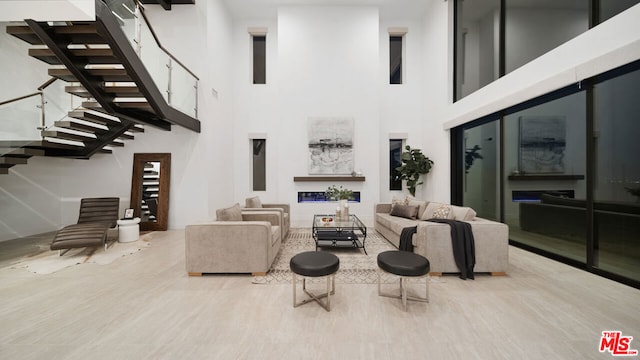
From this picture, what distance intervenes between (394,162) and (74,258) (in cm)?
763

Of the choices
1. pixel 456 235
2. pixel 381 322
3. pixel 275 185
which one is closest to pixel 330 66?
pixel 275 185

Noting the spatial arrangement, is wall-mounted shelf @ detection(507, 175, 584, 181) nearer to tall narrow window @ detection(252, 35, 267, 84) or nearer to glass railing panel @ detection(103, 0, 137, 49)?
tall narrow window @ detection(252, 35, 267, 84)

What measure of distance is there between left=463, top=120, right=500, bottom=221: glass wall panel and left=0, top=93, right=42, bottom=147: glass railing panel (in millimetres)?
9044

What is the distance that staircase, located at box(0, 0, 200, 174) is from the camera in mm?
3604

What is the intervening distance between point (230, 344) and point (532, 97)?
5382 mm

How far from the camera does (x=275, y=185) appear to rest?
7.47 m

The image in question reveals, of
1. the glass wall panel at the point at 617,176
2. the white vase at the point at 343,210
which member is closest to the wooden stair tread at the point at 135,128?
the white vase at the point at 343,210

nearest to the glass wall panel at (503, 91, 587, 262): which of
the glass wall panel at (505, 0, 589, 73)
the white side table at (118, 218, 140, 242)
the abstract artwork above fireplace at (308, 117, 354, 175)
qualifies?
the glass wall panel at (505, 0, 589, 73)

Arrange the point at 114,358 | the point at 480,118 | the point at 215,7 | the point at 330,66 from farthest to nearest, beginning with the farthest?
the point at 330,66, the point at 215,7, the point at 480,118, the point at 114,358

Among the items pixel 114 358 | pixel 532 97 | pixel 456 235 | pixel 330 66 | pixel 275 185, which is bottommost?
pixel 114 358

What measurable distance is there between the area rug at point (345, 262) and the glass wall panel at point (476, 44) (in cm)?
424

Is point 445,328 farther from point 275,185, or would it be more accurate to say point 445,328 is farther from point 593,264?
point 275,185

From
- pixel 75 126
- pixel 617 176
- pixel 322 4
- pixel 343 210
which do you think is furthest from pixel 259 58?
pixel 617 176

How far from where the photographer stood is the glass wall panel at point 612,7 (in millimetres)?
3003
